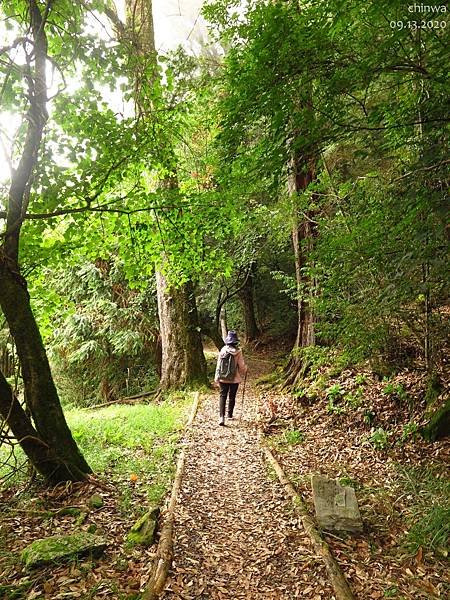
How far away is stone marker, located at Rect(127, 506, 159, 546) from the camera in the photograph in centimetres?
379

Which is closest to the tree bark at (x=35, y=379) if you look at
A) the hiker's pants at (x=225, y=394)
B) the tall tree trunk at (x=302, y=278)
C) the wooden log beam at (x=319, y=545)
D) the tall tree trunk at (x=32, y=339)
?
the tall tree trunk at (x=32, y=339)

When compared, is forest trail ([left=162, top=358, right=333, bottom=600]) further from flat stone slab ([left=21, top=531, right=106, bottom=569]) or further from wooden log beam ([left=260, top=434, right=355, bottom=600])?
flat stone slab ([left=21, top=531, right=106, bottom=569])

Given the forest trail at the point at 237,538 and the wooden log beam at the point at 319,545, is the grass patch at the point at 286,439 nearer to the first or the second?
the forest trail at the point at 237,538

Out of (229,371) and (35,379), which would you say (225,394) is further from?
(35,379)

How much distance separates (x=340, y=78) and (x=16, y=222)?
382 centimetres

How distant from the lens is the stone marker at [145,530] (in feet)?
12.5

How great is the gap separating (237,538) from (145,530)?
99 cm

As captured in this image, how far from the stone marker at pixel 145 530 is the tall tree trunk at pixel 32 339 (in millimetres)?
1307

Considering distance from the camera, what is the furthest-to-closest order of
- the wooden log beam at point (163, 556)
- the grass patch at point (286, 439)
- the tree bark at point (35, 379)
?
the grass patch at point (286, 439), the tree bark at point (35, 379), the wooden log beam at point (163, 556)

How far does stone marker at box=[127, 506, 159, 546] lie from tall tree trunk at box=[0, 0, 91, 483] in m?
1.31

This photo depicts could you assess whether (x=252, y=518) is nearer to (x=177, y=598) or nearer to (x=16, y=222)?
(x=177, y=598)

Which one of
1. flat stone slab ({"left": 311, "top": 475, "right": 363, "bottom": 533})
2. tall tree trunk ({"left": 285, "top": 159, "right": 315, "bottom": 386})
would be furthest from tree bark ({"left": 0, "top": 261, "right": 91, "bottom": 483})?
tall tree trunk ({"left": 285, "top": 159, "right": 315, "bottom": 386})

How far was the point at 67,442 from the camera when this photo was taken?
4.94m

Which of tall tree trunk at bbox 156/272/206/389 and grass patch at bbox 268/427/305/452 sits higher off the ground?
tall tree trunk at bbox 156/272/206/389
